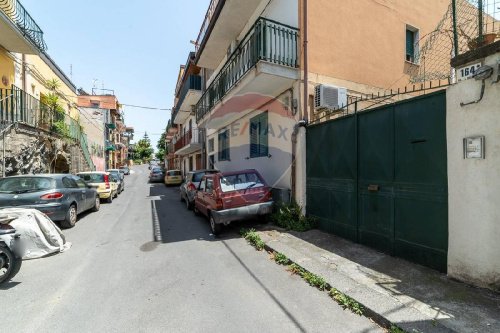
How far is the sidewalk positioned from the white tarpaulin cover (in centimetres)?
473

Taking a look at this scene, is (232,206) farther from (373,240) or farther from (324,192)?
(373,240)

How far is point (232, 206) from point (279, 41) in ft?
15.6

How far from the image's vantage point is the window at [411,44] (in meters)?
9.71

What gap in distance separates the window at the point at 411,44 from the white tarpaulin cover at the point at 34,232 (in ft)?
39.3

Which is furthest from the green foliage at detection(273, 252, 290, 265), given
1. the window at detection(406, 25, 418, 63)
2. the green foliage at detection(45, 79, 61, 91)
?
the green foliage at detection(45, 79, 61, 91)

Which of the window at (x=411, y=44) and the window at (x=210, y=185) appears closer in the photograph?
the window at (x=210, y=185)

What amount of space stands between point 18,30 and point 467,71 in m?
13.9

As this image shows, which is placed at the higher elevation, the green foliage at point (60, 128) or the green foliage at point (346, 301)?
the green foliage at point (60, 128)

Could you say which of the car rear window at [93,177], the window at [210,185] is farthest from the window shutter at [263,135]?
the car rear window at [93,177]

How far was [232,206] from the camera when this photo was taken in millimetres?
6891

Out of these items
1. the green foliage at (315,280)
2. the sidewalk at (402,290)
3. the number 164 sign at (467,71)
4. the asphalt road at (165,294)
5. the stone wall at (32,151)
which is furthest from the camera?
the stone wall at (32,151)

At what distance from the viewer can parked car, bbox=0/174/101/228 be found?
23.1 feet

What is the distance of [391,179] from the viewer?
4773 mm

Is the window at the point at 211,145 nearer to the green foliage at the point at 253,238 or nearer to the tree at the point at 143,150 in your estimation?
the green foliage at the point at 253,238
